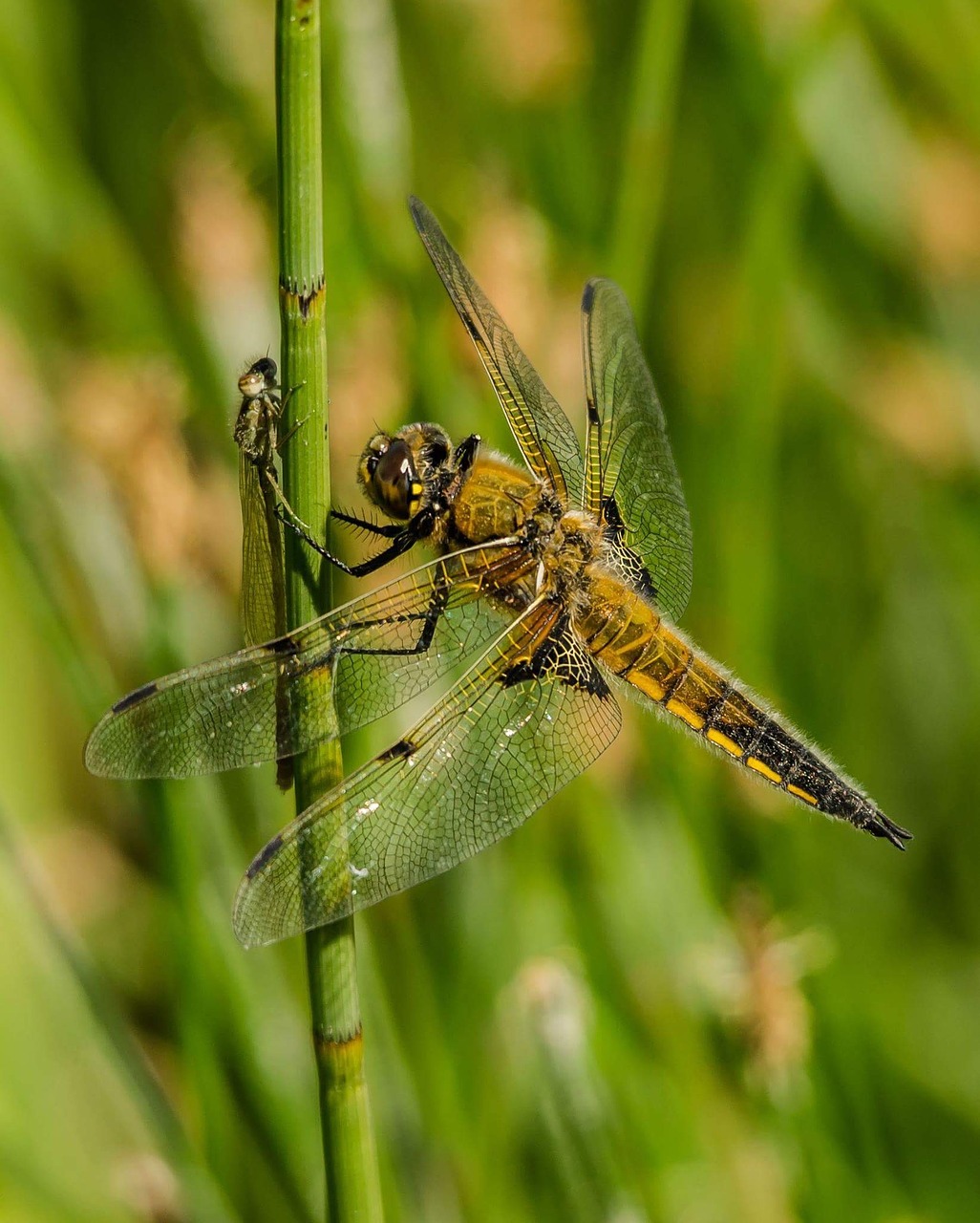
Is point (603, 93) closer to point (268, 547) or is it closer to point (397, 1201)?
point (268, 547)

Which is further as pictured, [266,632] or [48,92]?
[48,92]

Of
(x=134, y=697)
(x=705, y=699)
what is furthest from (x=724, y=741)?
(x=134, y=697)

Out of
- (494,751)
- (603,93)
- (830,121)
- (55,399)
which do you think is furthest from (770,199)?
(55,399)

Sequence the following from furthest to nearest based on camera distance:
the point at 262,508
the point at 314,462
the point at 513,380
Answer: the point at 513,380, the point at 262,508, the point at 314,462

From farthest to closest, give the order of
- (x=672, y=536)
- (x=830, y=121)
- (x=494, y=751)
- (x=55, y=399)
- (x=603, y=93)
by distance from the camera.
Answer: (x=603, y=93), (x=830, y=121), (x=55, y=399), (x=672, y=536), (x=494, y=751)

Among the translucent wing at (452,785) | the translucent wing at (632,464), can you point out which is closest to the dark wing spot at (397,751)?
the translucent wing at (452,785)

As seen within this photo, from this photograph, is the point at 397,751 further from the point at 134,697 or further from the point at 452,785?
the point at 134,697
